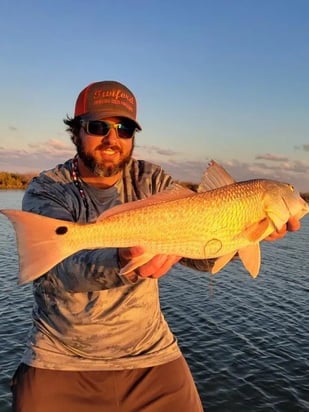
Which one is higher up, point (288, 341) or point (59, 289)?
point (59, 289)

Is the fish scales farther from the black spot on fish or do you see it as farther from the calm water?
the calm water

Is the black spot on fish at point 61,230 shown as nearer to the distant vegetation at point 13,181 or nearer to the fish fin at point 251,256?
the fish fin at point 251,256

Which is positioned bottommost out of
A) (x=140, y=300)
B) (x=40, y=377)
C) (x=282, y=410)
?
(x=282, y=410)

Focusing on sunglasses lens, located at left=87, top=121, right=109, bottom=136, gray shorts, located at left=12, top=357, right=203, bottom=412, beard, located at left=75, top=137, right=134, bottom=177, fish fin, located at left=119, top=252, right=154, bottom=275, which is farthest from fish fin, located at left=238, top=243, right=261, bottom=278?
sunglasses lens, located at left=87, top=121, right=109, bottom=136

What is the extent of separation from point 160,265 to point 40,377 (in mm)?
1607

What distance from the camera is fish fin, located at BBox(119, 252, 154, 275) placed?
3.04 m

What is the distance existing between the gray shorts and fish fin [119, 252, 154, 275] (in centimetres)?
140

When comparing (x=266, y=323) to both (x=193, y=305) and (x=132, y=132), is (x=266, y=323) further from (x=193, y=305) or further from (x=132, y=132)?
(x=132, y=132)

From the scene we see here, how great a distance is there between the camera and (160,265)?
3162 mm

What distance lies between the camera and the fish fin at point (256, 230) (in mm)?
3412

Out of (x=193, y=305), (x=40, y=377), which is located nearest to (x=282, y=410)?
(x=193, y=305)

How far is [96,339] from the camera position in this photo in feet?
13.0

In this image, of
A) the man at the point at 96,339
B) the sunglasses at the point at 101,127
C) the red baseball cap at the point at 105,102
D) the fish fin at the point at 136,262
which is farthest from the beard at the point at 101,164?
the fish fin at the point at 136,262

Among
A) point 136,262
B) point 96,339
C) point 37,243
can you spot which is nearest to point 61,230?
point 37,243
